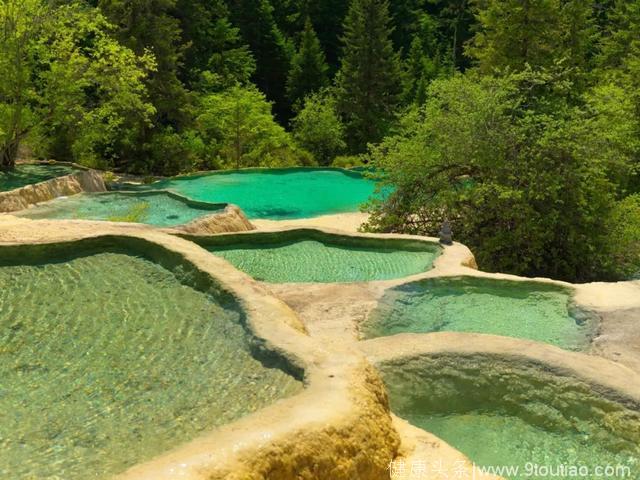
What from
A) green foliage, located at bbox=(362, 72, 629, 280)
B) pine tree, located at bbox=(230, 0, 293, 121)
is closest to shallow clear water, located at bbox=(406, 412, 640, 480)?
green foliage, located at bbox=(362, 72, 629, 280)

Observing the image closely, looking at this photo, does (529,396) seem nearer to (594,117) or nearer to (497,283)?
(497,283)

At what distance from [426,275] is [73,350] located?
6.13 meters

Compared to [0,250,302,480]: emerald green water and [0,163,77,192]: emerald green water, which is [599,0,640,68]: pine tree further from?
[0,250,302,480]: emerald green water

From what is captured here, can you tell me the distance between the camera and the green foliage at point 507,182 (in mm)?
15586

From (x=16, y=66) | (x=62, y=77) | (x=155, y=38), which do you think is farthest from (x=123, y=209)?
(x=155, y=38)

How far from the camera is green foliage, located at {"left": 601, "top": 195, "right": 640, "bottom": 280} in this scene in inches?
634

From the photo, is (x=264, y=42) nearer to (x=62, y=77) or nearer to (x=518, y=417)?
(x=62, y=77)

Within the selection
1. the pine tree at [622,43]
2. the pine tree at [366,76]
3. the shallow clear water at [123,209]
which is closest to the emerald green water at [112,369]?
the shallow clear water at [123,209]

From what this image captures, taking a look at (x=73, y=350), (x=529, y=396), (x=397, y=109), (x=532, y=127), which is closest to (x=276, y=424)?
(x=73, y=350)

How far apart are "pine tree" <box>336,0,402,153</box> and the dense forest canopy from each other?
0.11 m

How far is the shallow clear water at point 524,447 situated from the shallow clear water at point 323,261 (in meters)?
5.16

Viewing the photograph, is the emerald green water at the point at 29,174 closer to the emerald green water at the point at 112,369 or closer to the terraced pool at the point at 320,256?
the terraced pool at the point at 320,256

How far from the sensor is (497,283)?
10.6m

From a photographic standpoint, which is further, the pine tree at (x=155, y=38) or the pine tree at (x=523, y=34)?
the pine tree at (x=155, y=38)
